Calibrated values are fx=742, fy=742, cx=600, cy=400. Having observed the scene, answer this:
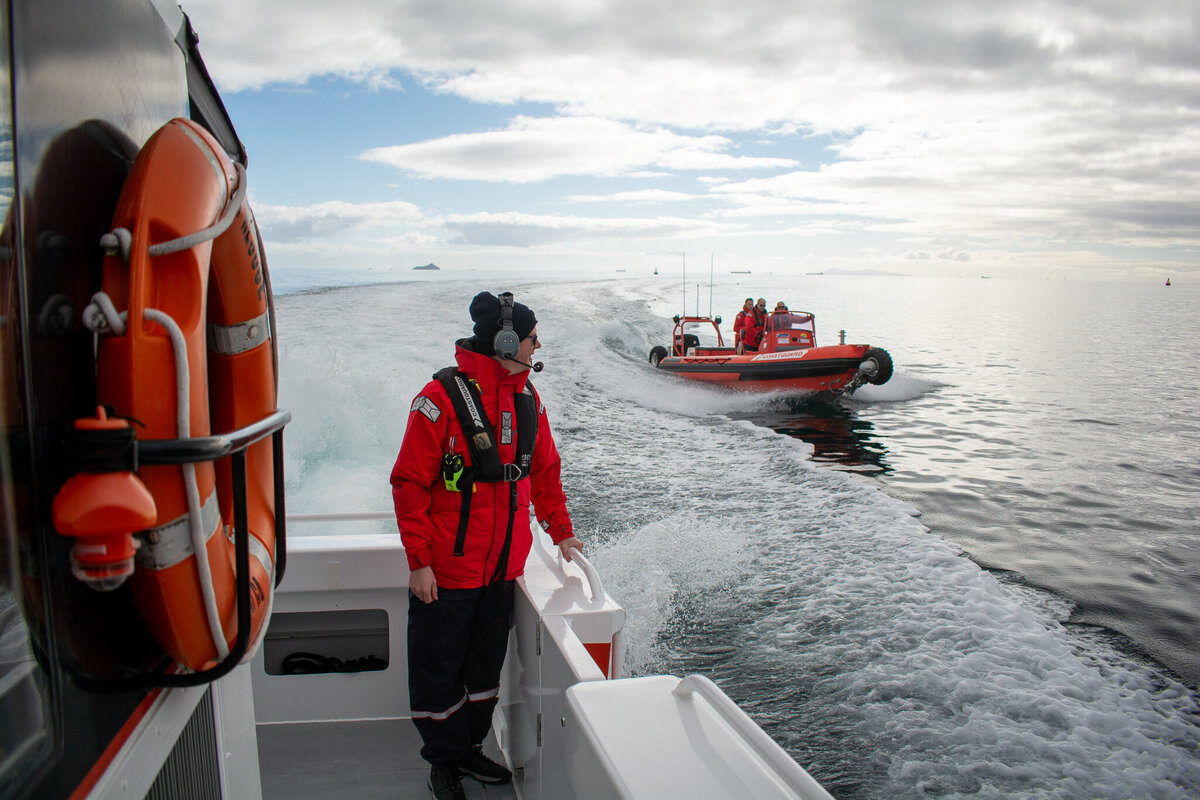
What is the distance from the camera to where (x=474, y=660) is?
2.10 m

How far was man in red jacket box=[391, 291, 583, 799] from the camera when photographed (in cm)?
192

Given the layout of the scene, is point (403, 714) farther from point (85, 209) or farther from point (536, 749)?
point (85, 209)

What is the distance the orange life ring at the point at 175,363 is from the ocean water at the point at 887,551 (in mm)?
2722

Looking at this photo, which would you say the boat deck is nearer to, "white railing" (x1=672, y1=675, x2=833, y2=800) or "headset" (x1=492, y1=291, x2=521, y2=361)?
"white railing" (x1=672, y1=675, x2=833, y2=800)

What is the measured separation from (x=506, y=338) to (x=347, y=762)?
56.4 inches

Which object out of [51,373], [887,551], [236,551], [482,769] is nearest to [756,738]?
[236,551]

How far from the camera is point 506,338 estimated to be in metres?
1.94

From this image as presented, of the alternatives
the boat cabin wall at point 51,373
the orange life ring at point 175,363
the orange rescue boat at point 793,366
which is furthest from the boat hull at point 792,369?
the boat cabin wall at point 51,373

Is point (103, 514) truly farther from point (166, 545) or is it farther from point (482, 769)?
point (482, 769)

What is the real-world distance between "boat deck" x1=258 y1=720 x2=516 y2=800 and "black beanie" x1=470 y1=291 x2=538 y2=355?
1287mm

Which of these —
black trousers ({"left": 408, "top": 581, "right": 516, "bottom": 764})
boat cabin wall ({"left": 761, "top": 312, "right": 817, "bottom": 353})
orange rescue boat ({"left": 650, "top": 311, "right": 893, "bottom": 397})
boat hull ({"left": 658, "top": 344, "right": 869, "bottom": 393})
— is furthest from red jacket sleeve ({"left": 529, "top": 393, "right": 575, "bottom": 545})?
boat cabin wall ({"left": 761, "top": 312, "right": 817, "bottom": 353})

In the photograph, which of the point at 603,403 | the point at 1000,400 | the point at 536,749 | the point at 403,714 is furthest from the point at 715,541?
the point at 1000,400

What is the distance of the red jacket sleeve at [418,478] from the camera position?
190cm

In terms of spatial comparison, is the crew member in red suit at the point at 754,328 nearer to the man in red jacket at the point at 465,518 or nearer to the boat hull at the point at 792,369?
the boat hull at the point at 792,369
